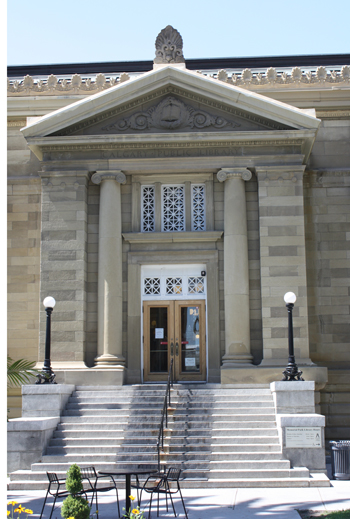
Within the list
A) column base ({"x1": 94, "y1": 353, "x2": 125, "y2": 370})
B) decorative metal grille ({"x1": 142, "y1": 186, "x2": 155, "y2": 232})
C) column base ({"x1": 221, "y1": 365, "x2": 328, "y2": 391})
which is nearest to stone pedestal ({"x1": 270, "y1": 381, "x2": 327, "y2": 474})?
column base ({"x1": 221, "y1": 365, "x2": 328, "y2": 391})

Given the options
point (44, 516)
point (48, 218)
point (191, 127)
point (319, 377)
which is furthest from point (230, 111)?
point (44, 516)

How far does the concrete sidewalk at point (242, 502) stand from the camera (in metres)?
11.8

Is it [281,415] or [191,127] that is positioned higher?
[191,127]

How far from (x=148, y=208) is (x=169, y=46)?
18.2 feet

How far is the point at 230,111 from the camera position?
67.1ft

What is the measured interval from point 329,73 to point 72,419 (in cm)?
1721

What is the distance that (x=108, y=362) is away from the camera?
19.2 metres

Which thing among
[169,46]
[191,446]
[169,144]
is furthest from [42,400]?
[169,46]

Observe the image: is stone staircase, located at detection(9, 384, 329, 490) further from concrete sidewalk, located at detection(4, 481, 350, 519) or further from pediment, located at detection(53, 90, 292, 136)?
pediment, located at detection(53, 90, 292, 136)

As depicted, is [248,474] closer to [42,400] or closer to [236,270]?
[42,400]

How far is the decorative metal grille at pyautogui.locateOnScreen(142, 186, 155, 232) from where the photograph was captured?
21.0m
